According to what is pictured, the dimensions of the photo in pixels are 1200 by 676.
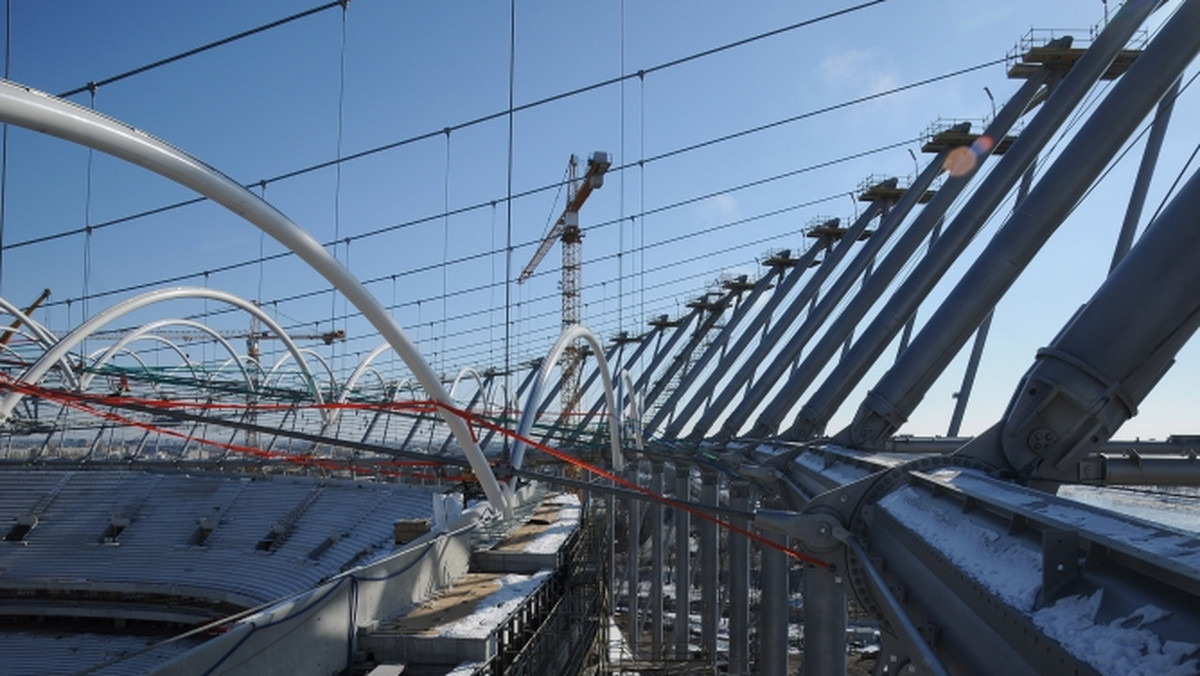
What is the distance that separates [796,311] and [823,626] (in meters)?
13.6

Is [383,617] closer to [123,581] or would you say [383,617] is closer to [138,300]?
[138,300]

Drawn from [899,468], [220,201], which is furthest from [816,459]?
[220,201]

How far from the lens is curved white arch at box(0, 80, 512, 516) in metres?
3.86

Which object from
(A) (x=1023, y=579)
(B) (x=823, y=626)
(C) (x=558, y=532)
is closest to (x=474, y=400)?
(C) (x=558, y=532)

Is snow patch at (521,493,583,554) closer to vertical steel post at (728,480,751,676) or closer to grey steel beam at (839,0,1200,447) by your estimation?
vertical steel post at (728,480,751,676)

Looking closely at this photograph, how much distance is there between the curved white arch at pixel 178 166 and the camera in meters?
3.86

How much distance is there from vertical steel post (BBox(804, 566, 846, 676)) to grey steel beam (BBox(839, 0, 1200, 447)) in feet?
6.43

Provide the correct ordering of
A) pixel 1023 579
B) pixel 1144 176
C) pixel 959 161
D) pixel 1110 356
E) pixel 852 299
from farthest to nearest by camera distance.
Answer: pixel 959 161 < pixel 852 299 < pixel 1144 176 < pixel 1110 356 < pixel 1023 579

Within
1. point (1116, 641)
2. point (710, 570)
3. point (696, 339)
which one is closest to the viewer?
point (1116, 641)

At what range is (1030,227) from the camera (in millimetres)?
7648

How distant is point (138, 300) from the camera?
20719 millimetres

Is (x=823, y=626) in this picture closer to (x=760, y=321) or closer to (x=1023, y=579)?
(x=1023, y=579)

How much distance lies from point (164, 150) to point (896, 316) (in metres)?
10.1

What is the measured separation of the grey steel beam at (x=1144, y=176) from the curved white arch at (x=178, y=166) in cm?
833
